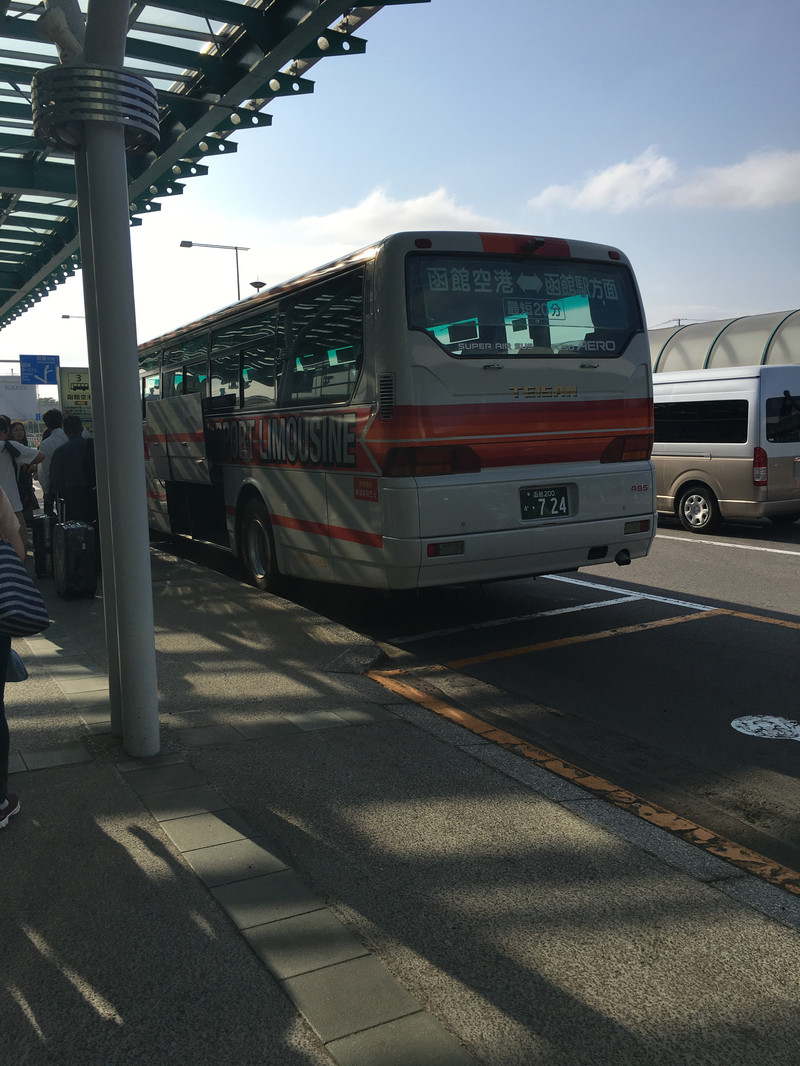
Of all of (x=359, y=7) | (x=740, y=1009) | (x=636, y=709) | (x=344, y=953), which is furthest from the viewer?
(x=359, y=7)

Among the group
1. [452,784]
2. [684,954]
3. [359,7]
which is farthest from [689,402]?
[684,954]

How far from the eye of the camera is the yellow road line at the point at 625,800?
349cm

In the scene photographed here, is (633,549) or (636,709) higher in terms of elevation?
(633,549)

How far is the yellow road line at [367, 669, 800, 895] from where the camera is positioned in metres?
3.49

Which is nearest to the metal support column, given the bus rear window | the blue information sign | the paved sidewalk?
the paved sidewalk

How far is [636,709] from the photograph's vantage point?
18.4 ft

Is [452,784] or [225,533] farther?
[225,533]

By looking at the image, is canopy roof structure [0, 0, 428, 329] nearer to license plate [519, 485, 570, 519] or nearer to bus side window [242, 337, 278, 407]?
bus side window [242, 337, 278, 407]

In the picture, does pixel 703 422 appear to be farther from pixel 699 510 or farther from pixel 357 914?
pixel 357 914

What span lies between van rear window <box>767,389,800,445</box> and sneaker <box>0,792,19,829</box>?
1185 cm

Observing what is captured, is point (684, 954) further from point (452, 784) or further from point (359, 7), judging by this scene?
point (359, 7)

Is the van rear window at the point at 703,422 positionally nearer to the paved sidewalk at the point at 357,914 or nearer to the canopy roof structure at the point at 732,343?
the canopy roof structure at the point at 732,343

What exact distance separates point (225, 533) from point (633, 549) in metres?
4.61

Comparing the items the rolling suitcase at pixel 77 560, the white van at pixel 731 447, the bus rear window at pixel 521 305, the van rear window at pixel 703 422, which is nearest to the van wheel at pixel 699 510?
the white van at pixel 731 447
